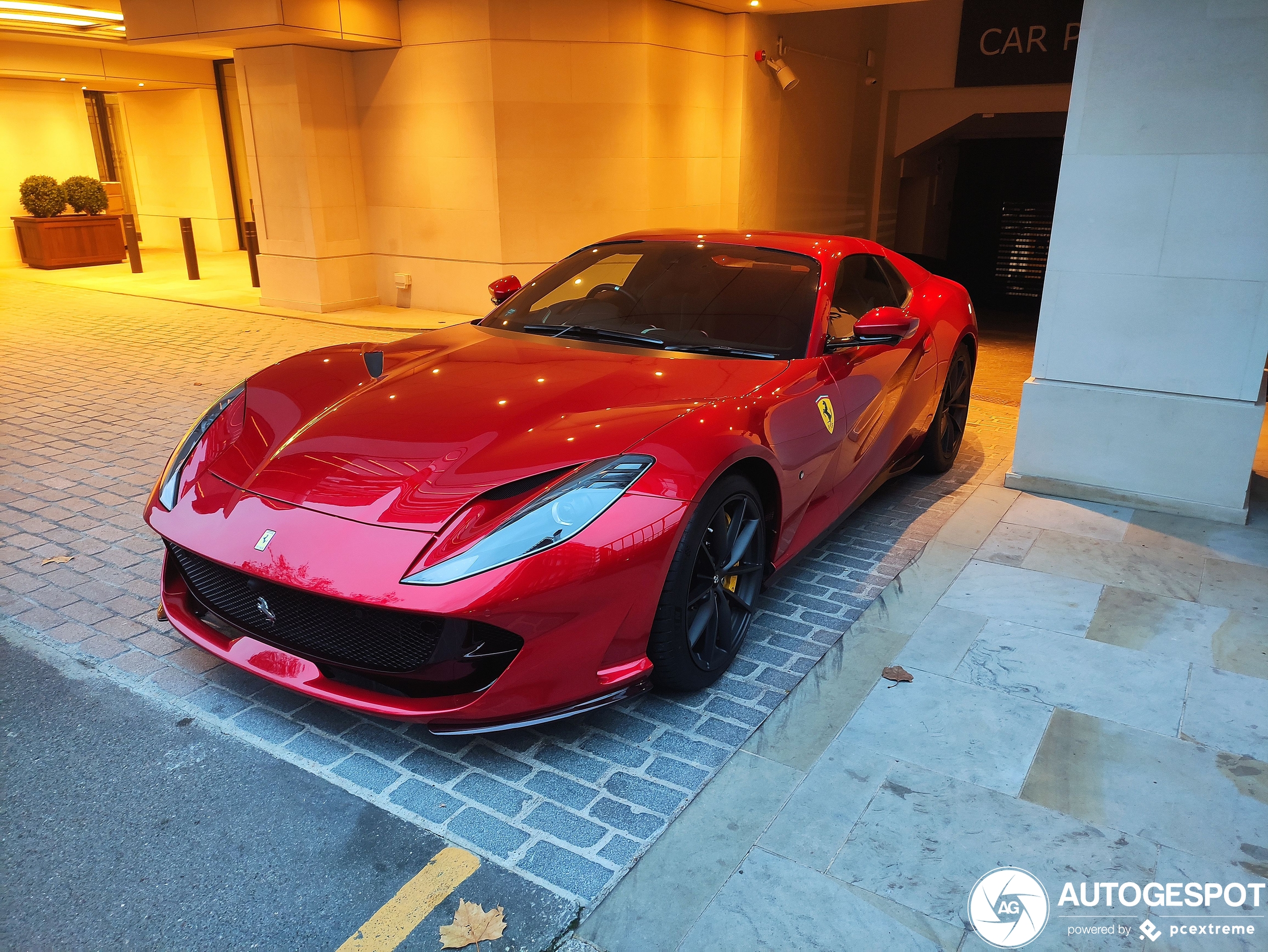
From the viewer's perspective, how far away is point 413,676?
2531 mm

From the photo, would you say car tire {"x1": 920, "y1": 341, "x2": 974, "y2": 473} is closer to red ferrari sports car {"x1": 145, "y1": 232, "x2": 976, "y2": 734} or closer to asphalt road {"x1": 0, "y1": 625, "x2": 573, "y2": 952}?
red ferrari sports car {"x1": 145, "y1": 232, "x2": 976, "y2": 734}

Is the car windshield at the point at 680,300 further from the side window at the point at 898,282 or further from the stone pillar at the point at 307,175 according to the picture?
the stone pillar at the point at 307,175

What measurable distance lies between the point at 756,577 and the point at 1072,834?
129cm

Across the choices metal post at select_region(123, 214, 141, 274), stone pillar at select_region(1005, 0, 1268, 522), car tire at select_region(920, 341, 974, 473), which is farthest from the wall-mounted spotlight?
metal post at select_region(123, 214, 141, 274)

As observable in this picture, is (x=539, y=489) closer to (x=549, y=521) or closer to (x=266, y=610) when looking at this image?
(x=549, y=521)

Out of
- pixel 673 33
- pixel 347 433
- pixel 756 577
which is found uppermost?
pixel 673 33

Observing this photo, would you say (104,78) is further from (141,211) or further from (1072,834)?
(1072,834)

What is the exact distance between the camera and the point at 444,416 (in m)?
3.02

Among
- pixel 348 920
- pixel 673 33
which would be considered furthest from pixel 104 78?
pixel 348 920

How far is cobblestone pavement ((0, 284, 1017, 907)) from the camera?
2549mm

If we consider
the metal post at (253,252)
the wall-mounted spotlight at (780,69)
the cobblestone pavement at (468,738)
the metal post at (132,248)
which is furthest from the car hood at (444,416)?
the metal post at (132,248)

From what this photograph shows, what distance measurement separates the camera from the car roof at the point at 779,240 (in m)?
4.09

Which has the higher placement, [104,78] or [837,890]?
[104,78]

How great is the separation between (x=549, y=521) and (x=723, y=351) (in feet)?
4.52
